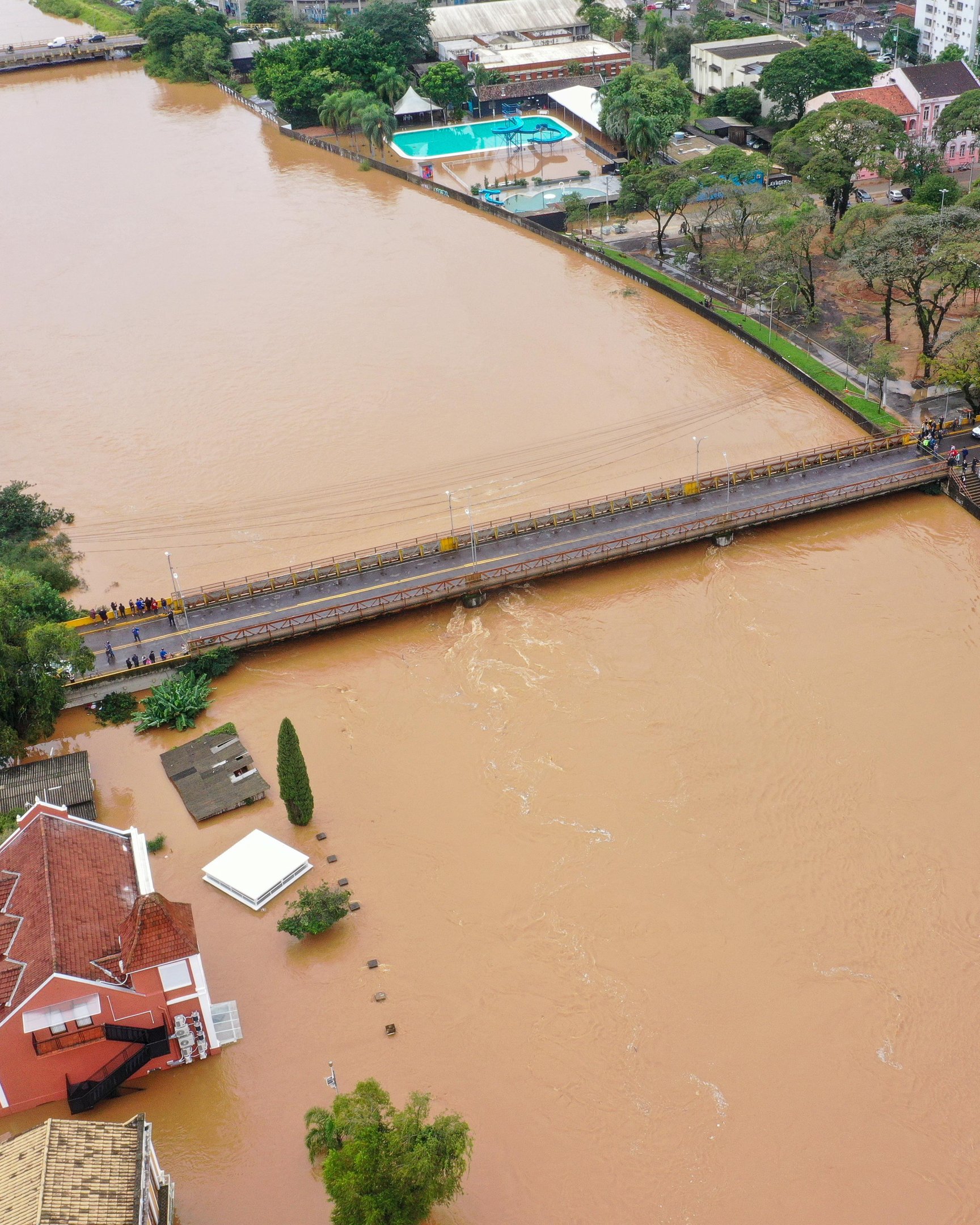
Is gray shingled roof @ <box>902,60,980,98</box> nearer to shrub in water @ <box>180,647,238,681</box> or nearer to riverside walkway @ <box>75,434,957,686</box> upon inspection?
riverside walkway @ <box>75,434,957,686</box>

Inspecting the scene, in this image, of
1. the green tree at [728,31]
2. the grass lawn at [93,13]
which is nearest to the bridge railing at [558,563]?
the green tree at [728,31]

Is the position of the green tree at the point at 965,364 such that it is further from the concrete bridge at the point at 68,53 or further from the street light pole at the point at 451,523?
the concrete bridge at the point at 68,53

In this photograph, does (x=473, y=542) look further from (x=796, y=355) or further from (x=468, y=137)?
(x=468, y=137)

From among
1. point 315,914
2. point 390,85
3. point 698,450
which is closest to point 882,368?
point 698,450

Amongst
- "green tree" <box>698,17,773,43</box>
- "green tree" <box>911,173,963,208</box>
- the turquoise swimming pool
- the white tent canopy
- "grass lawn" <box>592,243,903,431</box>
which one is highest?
"green tree" <box>698,17,773,43</box>

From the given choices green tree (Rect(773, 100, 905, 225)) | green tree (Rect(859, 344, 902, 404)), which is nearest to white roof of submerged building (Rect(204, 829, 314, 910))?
green tree (Rect(859, 344, 902, 404))

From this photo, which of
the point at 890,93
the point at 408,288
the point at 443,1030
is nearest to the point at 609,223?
the point at 408,288
